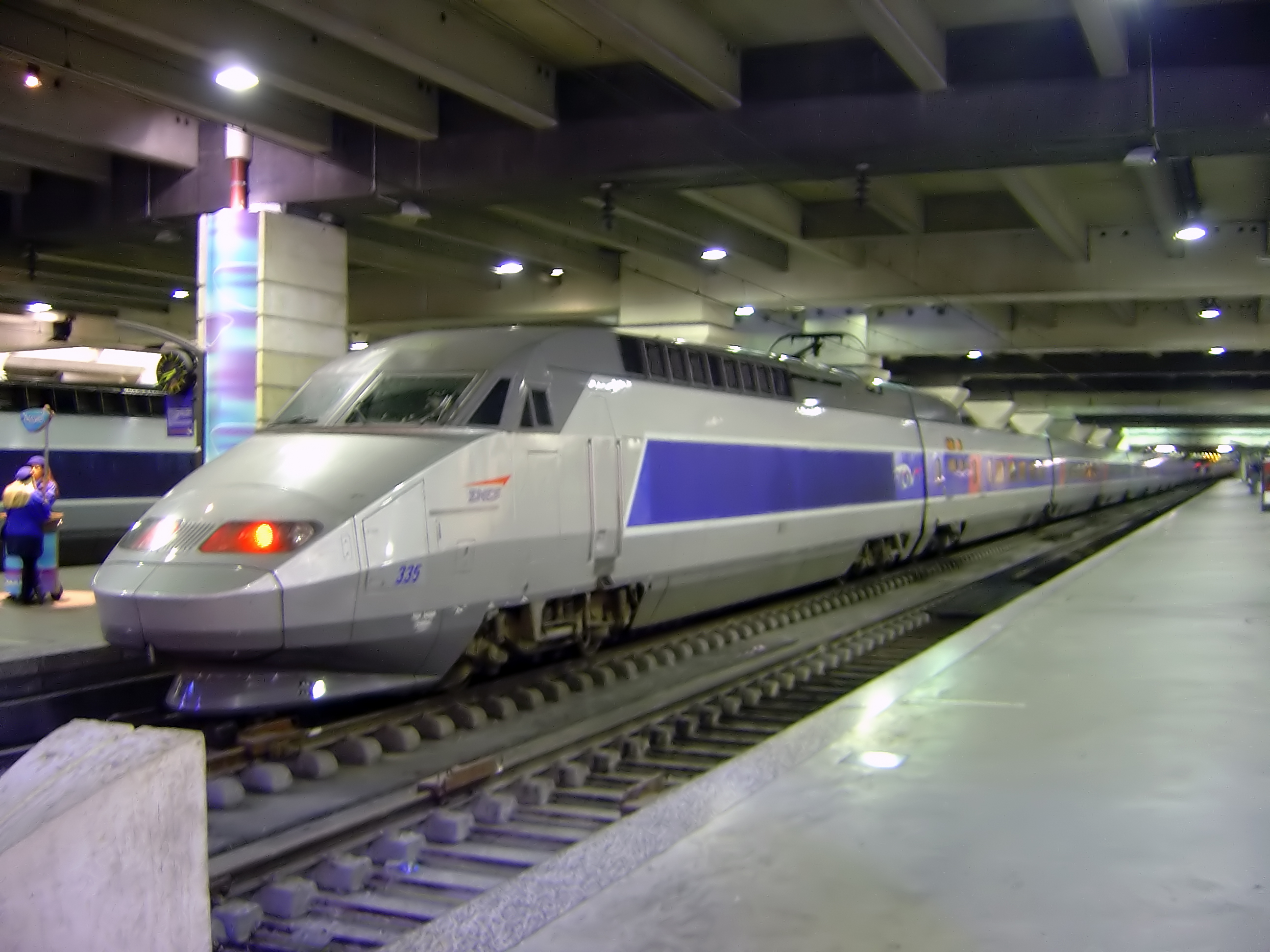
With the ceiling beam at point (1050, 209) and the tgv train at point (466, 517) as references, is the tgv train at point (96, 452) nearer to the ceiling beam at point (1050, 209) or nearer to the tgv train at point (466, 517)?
the tgv train at point (466, 517)

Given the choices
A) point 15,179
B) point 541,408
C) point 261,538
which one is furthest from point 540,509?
point 15,179

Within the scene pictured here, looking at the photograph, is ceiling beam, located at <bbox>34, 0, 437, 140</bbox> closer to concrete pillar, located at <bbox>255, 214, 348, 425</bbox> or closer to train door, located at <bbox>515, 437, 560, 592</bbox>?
concrete pillar, located at <bbox>255, 214, 348, 425</bbox>

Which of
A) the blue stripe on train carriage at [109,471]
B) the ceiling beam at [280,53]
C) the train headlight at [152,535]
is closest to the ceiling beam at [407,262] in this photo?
the blue stripe on train carriage at [109,471]

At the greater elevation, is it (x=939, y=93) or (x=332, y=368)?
(x=939, y=93)

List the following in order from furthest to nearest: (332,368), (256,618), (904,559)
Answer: (904,559)
(332,368)
(256,618)

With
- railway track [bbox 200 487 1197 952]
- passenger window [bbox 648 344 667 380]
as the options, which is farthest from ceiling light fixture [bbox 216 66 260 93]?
railway track [bbox 200 487 1197 952]

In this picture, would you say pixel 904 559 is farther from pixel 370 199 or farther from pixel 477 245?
pixel 370 199

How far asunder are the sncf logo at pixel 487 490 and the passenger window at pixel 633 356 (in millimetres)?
2045

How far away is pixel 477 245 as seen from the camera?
16.4m

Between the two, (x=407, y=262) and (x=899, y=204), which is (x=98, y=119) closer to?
(x=407, y=262)

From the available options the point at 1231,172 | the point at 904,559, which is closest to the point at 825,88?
the point at 1231,172

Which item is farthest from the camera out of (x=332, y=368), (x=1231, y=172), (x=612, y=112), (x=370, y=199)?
(x=1231, y=172)

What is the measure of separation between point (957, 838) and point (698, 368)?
674cm

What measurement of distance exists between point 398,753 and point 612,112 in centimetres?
614
